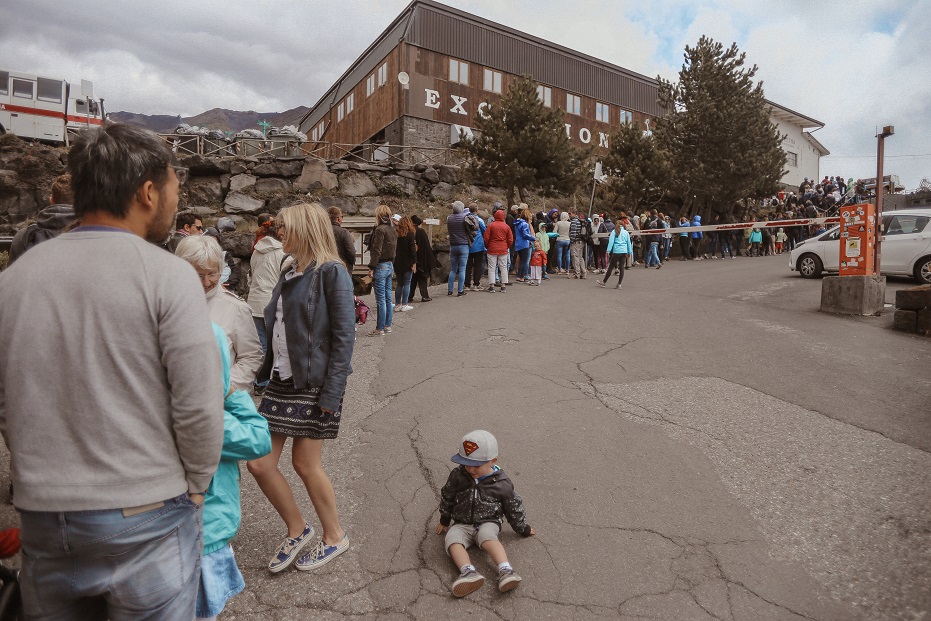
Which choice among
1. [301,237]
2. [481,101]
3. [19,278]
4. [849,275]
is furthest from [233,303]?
[481,101]

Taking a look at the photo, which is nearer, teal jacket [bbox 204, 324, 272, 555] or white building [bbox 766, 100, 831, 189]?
teal jacket [bbox 204, 324, 272, 555]

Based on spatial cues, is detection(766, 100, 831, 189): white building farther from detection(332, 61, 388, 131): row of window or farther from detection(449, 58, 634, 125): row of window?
detection(332, 61, 388, 131): row of window

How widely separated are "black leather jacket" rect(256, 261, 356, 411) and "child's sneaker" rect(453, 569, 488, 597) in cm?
115

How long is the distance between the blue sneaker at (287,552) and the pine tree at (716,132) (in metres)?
28.0

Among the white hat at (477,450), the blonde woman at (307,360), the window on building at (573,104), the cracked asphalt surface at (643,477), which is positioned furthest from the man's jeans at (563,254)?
the window on building at (573,104)

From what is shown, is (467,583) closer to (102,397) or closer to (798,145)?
(102,397)

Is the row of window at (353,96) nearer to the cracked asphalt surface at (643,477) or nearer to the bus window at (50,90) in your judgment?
the bus window at (50,90)

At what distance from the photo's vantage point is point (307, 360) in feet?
11.0

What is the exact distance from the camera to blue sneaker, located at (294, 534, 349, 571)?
3515mm

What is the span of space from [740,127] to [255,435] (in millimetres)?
31279

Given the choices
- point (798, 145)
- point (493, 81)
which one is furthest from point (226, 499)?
point (798, 145)

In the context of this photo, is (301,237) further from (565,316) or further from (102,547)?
(565,316)

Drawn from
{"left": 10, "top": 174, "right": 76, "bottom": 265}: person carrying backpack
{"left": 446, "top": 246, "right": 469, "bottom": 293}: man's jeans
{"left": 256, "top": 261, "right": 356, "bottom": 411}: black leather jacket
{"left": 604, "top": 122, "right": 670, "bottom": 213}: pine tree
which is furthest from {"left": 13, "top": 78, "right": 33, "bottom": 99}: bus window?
{"left": 256, "top": 261, "right": 356, "bottom": 411}: black leather jacket

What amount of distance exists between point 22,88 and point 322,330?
2763 centimetres
